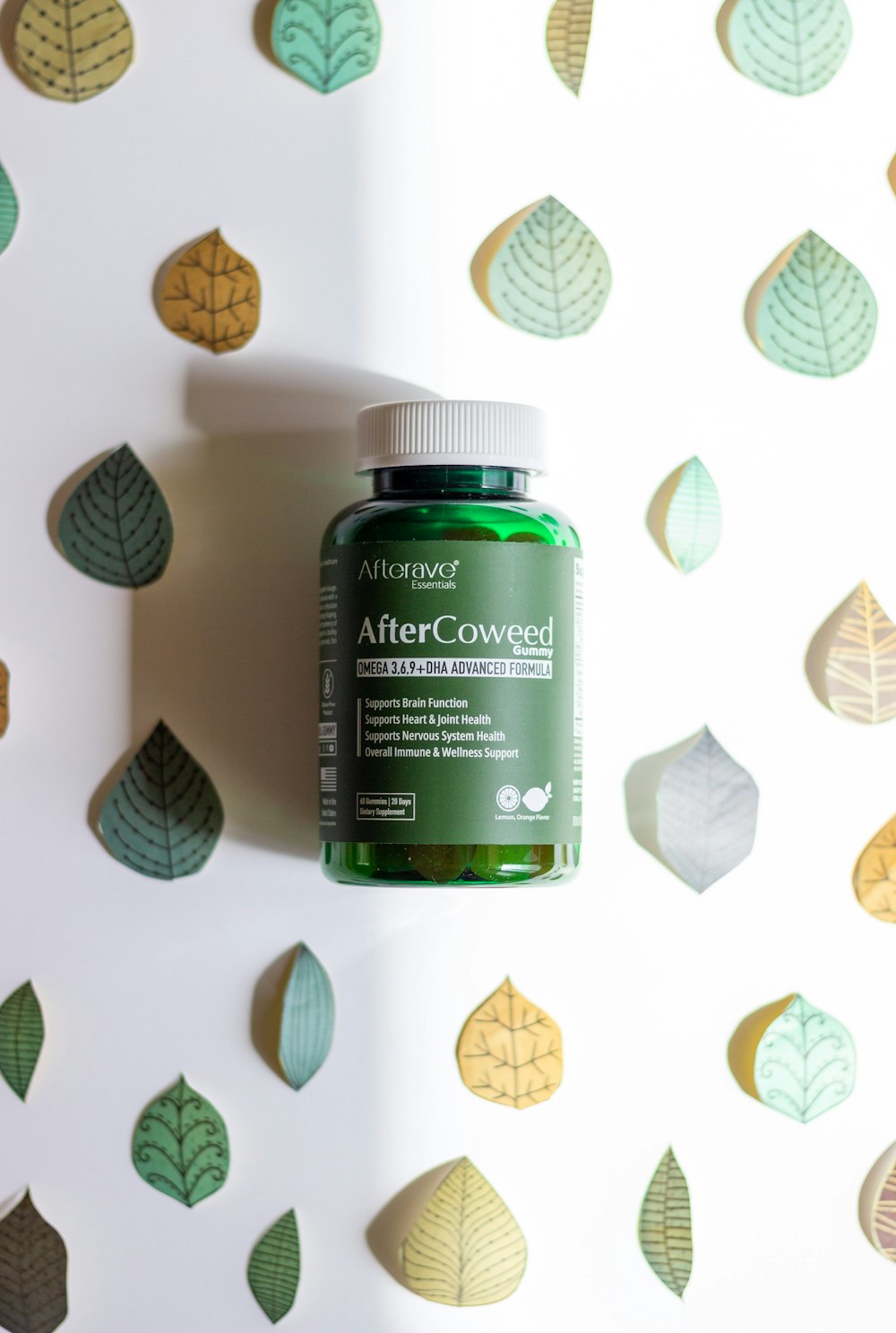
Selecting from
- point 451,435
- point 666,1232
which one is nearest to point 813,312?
point 451,435

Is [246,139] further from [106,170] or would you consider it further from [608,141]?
[608,141]

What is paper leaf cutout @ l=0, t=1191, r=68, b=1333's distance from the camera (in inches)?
23.4

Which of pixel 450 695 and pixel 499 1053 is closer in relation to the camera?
pixel 450 695

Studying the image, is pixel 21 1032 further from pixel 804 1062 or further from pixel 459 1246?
pixel 804 1062

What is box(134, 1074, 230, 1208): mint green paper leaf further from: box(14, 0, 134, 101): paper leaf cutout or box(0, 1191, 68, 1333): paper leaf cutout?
box(14, 0, 134, 101): paper leaf cutout

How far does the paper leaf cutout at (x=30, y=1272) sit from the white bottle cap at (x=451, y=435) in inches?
16.3

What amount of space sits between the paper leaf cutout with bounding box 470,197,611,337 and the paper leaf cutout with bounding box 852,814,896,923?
315 mm

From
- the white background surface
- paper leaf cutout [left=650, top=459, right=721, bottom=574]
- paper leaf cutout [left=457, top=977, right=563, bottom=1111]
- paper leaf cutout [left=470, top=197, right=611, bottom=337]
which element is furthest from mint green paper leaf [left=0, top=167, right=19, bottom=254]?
paper leaf cutout [left=457, top=977, right=563, bottom=1111]

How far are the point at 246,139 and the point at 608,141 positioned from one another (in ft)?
0.62

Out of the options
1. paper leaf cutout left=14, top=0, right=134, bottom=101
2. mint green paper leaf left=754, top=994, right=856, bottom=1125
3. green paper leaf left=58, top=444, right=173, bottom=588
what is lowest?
mint green paper leaf left=754, top=994, right=856, bottom=1125

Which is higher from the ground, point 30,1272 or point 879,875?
point 879,875

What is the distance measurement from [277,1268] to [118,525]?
386 mm

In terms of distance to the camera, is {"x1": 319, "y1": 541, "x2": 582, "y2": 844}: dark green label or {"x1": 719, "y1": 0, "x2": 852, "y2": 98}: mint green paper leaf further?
{"x1": 719, "y1": 0, "x2": 852, "y2": 98}: mint green paper leaf

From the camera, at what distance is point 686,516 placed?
624mm
